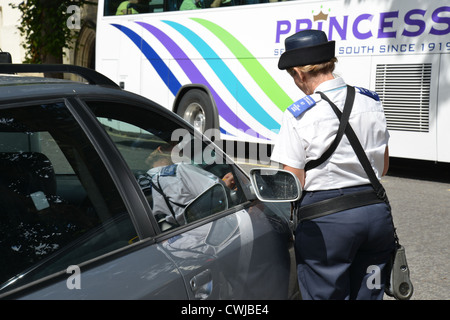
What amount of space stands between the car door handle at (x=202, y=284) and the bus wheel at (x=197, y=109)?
9.07 meters

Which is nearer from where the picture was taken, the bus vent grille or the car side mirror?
the car side mirror

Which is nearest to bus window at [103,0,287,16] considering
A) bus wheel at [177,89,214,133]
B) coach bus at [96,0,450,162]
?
coach bus at [96,0,450,162]

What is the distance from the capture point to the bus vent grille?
8484 millimetres

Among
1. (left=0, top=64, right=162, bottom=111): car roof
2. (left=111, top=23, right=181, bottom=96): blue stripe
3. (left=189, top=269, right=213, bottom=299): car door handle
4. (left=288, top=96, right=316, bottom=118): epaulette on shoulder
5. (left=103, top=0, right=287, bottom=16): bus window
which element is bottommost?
(left=189, top=269, right=213, bottom=299): car door handle

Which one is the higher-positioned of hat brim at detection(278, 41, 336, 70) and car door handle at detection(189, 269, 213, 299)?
hat brim at detection(278, 41, 336, 70)

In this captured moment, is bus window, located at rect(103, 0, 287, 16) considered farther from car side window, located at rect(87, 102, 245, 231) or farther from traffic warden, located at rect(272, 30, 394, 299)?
traffic warden, located at rect(272, 30, 394, 299)

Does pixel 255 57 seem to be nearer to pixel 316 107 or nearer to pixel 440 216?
pixel 440 216

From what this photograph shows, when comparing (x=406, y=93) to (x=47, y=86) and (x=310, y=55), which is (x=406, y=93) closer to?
(x=310, y=55)

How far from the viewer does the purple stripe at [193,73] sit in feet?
35.3

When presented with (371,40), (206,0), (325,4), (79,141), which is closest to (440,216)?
(371,40)

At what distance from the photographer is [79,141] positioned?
2.13 metres

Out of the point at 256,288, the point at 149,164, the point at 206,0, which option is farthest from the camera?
the point at 206,0

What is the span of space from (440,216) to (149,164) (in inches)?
184

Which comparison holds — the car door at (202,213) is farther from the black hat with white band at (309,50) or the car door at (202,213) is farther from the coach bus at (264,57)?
the coach bus at (264,57)
